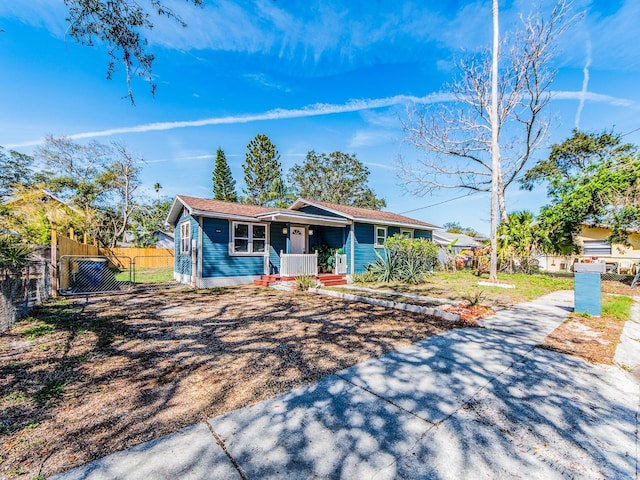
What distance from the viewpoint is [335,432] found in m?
2.26

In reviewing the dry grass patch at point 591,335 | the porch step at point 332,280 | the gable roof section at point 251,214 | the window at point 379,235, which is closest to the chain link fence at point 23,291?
the gable roof section at point 251,214

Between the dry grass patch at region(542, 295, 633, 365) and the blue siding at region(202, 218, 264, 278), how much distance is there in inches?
395

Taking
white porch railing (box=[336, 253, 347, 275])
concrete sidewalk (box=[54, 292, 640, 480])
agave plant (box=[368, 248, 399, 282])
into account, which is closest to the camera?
concrete sidewalk (box=[54, 292, 640, 480])

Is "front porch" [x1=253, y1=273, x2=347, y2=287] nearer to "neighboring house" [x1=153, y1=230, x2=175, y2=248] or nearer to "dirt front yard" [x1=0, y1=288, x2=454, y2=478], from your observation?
"dirt front yard" [x1=0, y1=288, x2=454, y2=478]

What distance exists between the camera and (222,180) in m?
36.2

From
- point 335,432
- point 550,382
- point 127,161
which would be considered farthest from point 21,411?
point 127,161

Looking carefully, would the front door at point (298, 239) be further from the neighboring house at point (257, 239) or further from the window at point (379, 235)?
the window at point (379, 235)

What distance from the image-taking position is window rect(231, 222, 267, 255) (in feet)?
38.0

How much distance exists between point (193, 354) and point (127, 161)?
28.5 m

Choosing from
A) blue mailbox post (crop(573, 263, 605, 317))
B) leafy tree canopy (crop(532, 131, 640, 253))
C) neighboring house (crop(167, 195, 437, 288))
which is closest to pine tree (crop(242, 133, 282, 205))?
neighboring house (crop(167, 195, 437, 288))

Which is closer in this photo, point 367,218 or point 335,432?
point 335,432

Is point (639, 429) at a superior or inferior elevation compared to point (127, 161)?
inferior

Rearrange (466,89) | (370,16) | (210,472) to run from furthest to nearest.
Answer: (466,89) < (370,16) < (210,472)

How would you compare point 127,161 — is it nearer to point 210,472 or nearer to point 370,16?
point 370,16
